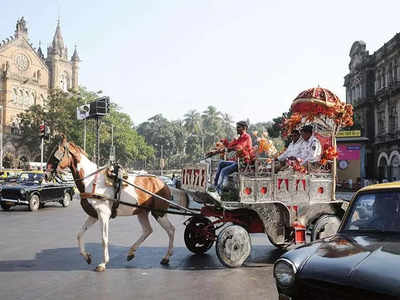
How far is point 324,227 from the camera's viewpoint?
7.71m

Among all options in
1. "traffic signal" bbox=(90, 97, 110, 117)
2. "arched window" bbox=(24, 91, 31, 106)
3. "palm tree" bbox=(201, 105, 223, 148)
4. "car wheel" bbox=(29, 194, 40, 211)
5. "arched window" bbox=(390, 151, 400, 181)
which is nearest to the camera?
"traffic signal" bbox=(90, 97, 110, 117)

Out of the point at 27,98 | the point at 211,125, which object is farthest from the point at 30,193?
the point at 211,125

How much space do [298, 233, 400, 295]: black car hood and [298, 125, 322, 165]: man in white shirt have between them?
377 centimetres

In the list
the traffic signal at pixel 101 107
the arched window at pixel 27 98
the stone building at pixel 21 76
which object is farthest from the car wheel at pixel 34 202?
the arched window at pixel 27 98

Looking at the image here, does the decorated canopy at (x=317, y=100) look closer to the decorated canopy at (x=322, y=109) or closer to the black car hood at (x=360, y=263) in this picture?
the decorated canopy at (x=322, y=109)

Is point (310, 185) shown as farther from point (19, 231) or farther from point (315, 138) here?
point (19, 231)

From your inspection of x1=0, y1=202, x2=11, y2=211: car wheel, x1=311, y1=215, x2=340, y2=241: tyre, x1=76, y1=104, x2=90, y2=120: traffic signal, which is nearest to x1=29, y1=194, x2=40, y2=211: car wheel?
x1=0, y1=202, x2=11, y2=211: car wheel

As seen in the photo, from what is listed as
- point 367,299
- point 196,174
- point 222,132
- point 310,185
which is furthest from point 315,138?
point 222,132

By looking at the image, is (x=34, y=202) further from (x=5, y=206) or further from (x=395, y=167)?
(x=395, y=167)

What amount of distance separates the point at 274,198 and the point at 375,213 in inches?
123

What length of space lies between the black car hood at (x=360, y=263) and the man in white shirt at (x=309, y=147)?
377cm

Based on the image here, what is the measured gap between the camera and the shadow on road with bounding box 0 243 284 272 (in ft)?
23.8

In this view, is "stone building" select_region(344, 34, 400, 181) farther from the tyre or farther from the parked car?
the tyre

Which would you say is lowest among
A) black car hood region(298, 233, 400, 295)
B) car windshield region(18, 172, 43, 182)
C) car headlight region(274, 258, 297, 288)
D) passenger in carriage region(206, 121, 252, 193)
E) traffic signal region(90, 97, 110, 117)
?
car headlight region(274, 258, 297, 288)
